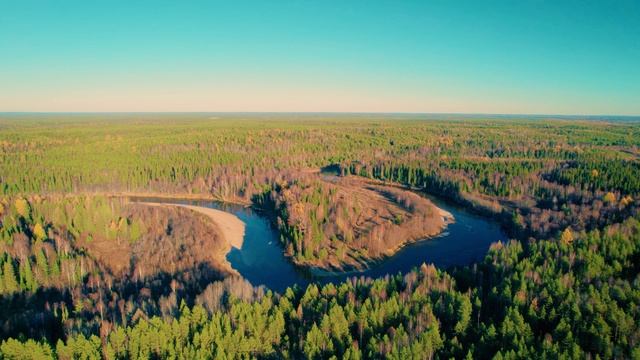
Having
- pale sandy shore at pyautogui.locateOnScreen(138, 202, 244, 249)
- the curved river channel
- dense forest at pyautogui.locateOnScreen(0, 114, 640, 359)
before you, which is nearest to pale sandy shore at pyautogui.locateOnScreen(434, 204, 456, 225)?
the curved river channel

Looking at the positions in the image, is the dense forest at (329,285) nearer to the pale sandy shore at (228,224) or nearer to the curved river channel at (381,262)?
the curved river channel at (381,262)

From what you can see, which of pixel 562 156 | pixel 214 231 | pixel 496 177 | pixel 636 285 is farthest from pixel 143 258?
pixel 562 156

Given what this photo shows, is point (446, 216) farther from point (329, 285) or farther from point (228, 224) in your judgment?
point (329, 285)

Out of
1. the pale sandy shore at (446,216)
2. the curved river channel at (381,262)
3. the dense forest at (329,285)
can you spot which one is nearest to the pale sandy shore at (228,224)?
the curved river channel at (381,262)

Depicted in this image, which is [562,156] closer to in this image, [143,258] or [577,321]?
[577,321]

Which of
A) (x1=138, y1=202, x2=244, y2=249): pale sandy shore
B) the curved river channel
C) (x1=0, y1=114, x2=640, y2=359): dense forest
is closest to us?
(x1=0, y1=114, x2=640, y2=359): dense forest

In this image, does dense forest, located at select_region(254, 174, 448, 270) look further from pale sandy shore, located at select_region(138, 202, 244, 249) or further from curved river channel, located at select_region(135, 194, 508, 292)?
pale sandy shore, located at select_region(138, 202, 244, 249)
